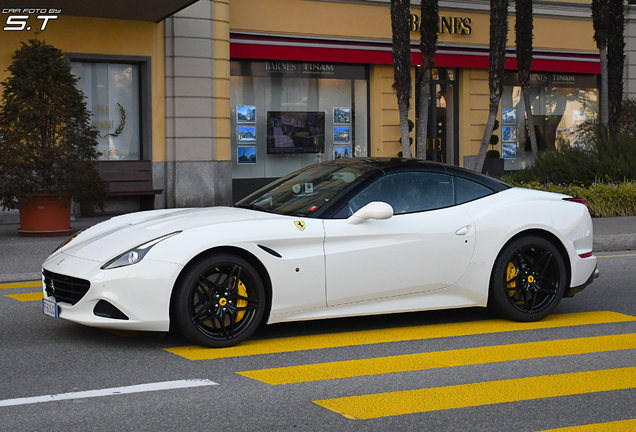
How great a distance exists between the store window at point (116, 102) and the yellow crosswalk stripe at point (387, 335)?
1258cm

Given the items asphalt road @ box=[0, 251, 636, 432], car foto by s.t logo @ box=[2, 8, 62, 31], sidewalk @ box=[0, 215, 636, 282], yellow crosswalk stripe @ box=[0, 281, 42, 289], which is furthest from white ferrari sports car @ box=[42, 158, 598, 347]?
car foto by s.t logo @ box=[2, 8, 62, 31]

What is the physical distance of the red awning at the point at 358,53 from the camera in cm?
1995

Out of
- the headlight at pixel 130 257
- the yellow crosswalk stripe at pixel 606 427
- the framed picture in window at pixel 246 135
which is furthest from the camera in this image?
the framed picture in window at pixel 246 135

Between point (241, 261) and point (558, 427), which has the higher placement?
point (241, 261)

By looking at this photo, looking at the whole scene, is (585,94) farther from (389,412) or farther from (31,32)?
(389,412)

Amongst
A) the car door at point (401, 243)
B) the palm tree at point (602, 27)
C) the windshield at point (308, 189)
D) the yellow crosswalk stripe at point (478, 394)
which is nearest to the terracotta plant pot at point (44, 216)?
the windshield at point (308, 189)

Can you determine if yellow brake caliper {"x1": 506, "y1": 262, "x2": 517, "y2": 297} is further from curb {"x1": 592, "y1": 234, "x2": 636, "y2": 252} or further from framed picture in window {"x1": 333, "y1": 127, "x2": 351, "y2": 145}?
framed picture in window {"x1": 333, "y1": 127, "x2": 351, "y2": 145}

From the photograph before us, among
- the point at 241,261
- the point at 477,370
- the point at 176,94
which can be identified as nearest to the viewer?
the point at 477,370

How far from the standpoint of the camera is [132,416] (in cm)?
427

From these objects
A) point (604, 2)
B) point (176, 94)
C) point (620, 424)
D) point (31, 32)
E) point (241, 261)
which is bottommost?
point (620, 424)

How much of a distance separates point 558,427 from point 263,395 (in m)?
1.64

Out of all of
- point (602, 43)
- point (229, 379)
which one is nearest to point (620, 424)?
point (229, 379)

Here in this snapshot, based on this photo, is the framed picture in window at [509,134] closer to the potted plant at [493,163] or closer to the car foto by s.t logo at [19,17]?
the potted plant at [493,163]

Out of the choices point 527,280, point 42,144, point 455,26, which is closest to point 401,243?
point 527,280
